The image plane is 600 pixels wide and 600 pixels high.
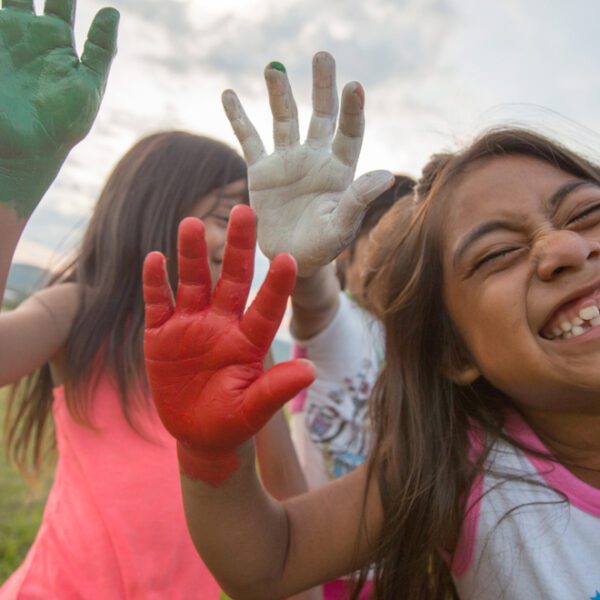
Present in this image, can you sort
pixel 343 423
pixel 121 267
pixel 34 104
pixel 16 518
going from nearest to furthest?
pixel 34 104 < pixel 121 267 < pixel 343 423 < pixel 16 518

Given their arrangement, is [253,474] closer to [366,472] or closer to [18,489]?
[366,472]

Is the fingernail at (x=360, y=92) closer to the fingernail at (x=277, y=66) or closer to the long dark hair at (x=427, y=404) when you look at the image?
the fingernail at (x=277, y=66)

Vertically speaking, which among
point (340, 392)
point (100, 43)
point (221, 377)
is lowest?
point (221, 377)

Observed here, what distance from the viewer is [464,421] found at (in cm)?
154

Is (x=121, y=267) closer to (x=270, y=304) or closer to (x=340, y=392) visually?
(x=340, y=392)

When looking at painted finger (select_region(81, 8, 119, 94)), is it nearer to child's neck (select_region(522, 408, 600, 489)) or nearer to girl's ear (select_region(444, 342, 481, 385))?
girl's ear (select_region(444, 342, 481, 385))

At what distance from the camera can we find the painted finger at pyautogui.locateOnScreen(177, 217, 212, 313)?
0.99m

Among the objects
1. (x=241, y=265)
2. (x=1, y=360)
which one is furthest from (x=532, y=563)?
(x=1, y=360)

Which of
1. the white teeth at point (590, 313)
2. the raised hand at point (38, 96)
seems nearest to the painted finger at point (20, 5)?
the raised hand at point (38, 96)

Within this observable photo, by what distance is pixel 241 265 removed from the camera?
1.01 metres

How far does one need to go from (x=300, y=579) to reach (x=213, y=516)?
0.82ft

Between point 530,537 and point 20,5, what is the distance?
147cm

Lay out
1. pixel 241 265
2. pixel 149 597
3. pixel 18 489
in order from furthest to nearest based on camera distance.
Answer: pixel 18 489 → pixel 149 597 → pixel 241 265

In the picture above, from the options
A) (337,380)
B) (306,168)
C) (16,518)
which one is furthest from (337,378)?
(16,518)
